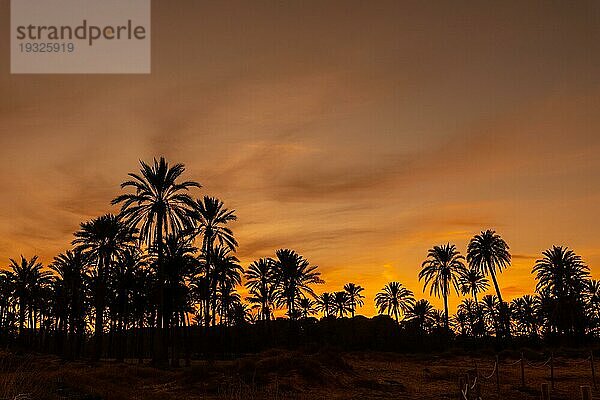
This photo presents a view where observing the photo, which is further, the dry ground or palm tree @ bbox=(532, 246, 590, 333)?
palm tree @ bbox=(532, 246, 590, 333)

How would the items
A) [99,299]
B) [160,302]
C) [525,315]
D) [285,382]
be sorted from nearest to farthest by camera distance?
1. [285,382]
2. [160,302]
3. [99,299]
4. [525,315]

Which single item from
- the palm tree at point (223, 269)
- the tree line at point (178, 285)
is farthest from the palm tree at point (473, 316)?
the palm tree at point (223, 269)

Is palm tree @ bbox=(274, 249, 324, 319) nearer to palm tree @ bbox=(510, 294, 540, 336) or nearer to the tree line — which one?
the tree line

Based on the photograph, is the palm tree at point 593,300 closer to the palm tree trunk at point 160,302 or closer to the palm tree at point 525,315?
the palm tree at point 525,315

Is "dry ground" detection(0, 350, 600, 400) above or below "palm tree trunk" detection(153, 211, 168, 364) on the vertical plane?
below

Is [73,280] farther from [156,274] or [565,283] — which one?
[565,283]

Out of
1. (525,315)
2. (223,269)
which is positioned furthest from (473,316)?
(223,269)

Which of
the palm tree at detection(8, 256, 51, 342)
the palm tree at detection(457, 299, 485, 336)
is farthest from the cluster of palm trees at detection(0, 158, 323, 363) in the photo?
the palm tree at detection(457, 299, 485, 336)

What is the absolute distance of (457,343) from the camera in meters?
96.1

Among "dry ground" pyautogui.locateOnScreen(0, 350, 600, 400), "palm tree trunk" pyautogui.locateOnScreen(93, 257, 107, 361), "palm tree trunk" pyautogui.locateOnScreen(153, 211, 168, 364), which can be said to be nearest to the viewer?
"dry ground" pyautogui.locateOnScreen(0, 350, 600, 400)

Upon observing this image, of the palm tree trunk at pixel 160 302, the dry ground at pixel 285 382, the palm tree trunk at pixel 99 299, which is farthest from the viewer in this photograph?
the palm tree trunk at pixel 99 299

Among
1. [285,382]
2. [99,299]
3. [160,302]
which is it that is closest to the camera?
[285,382]

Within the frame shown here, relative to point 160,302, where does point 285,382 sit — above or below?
below

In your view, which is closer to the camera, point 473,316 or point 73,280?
point 73,280
